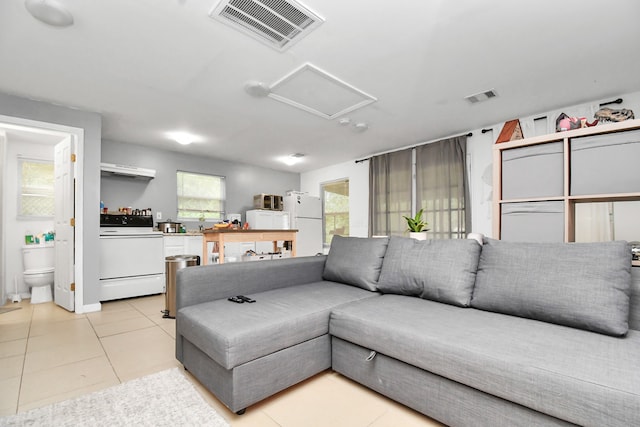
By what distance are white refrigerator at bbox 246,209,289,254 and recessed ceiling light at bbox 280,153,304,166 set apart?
3.80 ft

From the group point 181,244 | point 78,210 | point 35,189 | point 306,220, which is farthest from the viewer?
point 306,220

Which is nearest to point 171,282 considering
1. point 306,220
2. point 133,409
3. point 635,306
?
point 133,409

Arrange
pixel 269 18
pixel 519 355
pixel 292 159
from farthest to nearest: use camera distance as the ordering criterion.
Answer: pixel 292 159 < pixel 269 18 < pixel 519 355

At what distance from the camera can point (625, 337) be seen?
1.32 metres

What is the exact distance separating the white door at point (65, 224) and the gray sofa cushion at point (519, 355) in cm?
361

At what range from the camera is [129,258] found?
13.7ft

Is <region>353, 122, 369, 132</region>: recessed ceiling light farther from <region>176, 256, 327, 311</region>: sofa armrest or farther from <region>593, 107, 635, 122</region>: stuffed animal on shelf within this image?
<region>593, 107, 635, 122</region>: stuffed animal on shelf

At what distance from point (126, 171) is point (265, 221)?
2739mm

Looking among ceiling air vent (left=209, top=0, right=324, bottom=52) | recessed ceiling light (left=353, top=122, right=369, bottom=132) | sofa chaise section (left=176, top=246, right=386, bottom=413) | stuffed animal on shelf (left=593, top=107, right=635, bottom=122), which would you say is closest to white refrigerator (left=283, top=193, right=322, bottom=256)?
recessed ceiling light (left=353, top=122, right=369, bottom=132)

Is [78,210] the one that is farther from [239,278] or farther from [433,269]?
[433,269]

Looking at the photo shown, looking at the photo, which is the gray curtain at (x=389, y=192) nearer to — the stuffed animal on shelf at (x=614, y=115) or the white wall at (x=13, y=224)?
the stuffed animal on shelf at (x=614, y=115)

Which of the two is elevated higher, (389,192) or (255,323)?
(389,192)

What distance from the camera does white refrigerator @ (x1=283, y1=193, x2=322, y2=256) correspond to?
261 inches

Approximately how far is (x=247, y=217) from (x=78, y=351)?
4.31 meters
